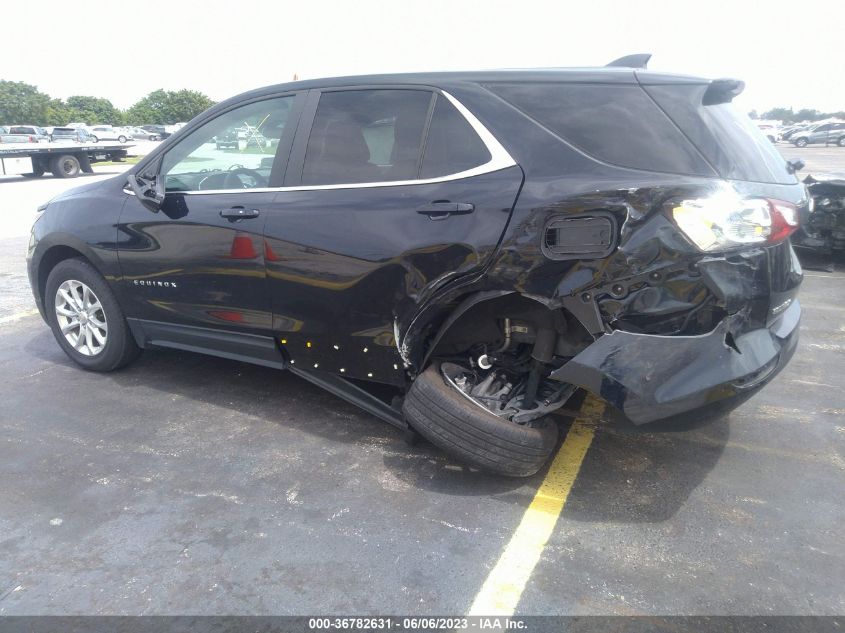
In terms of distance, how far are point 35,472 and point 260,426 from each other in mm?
1159

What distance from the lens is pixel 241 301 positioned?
153 inches

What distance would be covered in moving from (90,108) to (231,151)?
93432mm

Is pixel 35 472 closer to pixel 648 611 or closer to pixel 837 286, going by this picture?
pixel 648 611

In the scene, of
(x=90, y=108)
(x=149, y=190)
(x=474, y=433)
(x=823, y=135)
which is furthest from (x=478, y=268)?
(x=90, y=108)

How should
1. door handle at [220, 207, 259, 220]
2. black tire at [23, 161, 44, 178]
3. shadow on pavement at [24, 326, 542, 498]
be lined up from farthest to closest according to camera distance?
black tire at [23, 161, 44, 178] < door handle at [220, 207, 259, 220] < shadow on pavement at [24, 326, 542, 498]

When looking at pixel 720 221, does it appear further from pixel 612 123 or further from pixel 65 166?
pixel 65 166

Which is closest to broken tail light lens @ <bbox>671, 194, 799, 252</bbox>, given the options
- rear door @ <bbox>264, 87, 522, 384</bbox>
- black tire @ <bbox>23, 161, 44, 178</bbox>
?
rear door @ <bbox>264, 87, 522, 384</bbox>

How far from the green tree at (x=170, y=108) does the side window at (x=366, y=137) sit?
82.0m

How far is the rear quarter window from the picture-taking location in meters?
2.84

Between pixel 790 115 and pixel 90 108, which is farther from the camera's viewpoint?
pixel 790 115

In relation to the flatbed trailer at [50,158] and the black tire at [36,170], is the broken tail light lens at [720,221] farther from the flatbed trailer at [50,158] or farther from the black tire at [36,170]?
the black tire at [36,170]

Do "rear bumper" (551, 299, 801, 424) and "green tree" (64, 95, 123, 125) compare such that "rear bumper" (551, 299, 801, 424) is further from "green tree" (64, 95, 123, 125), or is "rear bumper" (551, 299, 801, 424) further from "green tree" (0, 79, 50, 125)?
"green tree" (64, 95, 123, 125)

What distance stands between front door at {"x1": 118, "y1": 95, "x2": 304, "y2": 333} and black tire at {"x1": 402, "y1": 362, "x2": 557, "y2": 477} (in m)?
1.13

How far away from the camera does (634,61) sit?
138 inches
